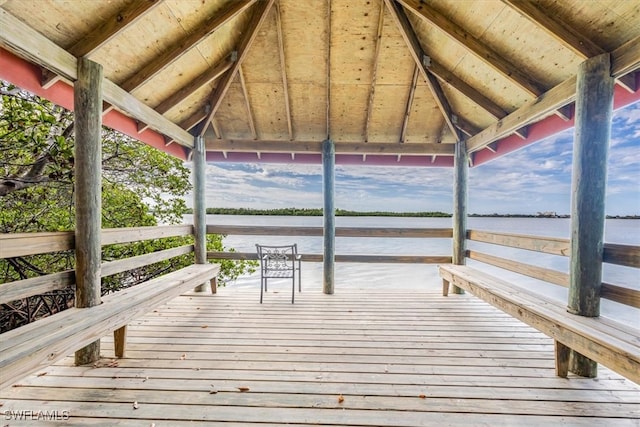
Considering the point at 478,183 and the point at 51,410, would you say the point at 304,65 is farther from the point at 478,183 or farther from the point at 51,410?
the point at 478,183

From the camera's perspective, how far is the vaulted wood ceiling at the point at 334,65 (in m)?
2.12

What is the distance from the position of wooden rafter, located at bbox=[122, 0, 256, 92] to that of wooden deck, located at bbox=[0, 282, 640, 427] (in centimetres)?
247

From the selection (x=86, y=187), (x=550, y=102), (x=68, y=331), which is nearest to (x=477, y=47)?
(x=550, y=102)

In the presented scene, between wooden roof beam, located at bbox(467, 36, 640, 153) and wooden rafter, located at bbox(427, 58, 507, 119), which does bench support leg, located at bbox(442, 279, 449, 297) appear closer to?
wooden roof beam, located at bbox(467, 36, 640, 153)

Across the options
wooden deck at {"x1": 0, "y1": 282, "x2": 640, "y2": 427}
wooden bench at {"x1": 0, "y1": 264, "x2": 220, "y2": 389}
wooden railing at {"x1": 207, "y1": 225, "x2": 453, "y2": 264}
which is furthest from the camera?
wooden railing at {"x1": 207, "y1": 225, "x2": 453, "y2": 264}

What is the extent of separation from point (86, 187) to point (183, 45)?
1540mm

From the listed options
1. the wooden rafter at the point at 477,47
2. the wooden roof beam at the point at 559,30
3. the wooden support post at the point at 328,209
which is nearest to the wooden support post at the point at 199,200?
the wooden support post at the point at 328,209

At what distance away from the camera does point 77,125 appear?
7.57 ft

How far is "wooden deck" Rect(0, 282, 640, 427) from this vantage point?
1770 mm

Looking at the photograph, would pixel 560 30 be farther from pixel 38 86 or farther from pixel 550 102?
pixel 38 86

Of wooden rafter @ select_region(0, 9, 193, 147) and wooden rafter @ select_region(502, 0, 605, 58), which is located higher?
wooden rafter @ select_region(502, 0, 605, 58)

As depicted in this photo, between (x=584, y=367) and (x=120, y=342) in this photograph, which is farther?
(x=120, y=342)

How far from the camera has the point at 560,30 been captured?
2133 millimetres

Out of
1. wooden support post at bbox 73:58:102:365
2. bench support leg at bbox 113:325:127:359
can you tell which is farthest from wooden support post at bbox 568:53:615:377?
wooden support post at bbox 73:58:102:365
